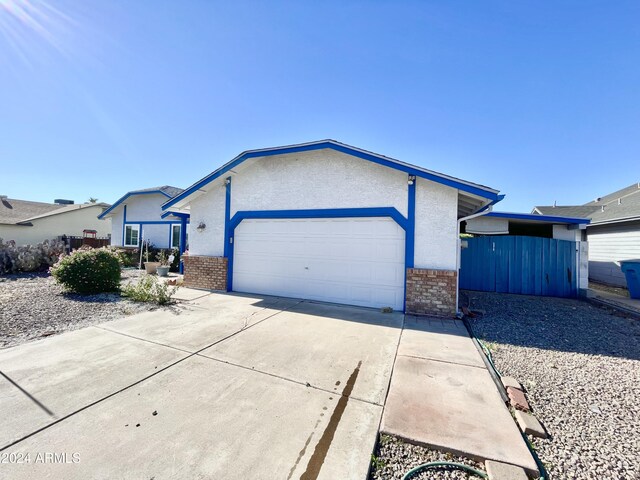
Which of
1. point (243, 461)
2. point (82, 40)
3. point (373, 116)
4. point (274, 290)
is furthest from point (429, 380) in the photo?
point (82, 40)

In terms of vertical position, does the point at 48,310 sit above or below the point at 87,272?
below

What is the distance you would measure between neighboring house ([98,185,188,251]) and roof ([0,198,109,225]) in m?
7.17

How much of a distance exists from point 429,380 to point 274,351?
2305mm

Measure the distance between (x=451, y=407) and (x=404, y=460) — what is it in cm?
101

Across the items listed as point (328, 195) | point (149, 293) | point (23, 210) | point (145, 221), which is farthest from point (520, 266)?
point (23, 210)

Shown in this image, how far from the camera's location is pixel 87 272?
25.0ft

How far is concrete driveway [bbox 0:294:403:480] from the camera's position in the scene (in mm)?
2053

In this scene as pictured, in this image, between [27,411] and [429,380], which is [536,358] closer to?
[429,380]

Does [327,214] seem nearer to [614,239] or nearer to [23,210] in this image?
[614,239]

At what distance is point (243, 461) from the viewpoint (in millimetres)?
2074

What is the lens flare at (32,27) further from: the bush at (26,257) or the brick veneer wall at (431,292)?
the brick veneer wall at (431,292)

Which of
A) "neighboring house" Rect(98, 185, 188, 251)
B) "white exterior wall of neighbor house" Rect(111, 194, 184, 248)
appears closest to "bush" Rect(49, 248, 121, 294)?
"neighboring house" Rect(98, 185, 188, 251)

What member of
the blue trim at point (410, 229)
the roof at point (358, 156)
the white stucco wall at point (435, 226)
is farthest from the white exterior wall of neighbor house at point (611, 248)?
the blue trim at point (410, 229)

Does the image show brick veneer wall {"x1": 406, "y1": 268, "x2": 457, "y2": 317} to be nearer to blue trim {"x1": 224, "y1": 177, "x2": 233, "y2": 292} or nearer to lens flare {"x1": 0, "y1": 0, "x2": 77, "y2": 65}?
blue trim {"x1": 224, "y1": 177, "x2": 233, "y2": 292}
